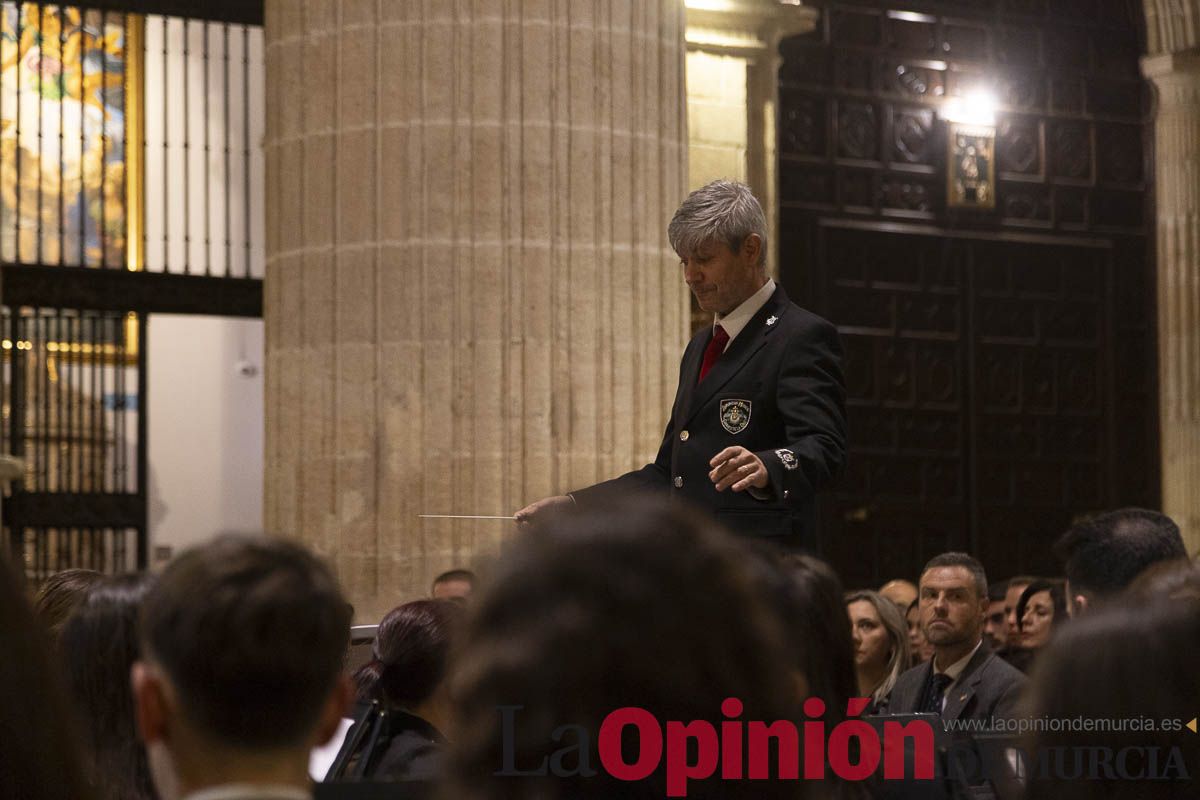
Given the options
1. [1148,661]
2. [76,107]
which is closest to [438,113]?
[1148,661]

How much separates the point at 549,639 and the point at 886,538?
11374 mm

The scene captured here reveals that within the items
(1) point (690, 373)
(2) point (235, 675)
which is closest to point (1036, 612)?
(1) point (690, 373)

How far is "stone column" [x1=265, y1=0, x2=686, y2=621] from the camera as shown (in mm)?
7781

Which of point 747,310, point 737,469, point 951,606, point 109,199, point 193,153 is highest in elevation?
point 193,153

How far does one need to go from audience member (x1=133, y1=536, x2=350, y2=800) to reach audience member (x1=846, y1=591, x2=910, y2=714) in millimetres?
5322

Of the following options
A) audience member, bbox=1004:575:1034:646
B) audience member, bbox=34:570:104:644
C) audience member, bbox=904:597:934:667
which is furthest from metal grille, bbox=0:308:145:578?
audience member, bbox=34:570:104:644

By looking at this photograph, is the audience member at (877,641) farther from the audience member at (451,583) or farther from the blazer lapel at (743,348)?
the blazer lapel at (743,348)

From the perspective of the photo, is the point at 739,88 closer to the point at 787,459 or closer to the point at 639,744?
the point at 787,459

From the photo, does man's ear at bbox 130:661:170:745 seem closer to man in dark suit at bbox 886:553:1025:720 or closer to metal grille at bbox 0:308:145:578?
man in dark suit at bbox 886:553:1025:720

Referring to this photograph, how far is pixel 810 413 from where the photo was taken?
4.34 m

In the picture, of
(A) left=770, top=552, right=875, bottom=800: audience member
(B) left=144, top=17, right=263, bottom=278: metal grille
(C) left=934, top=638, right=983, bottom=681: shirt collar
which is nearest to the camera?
(A) left=770, top=552, right=875, bottom=800: audience member

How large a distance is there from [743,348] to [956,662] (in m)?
2.79

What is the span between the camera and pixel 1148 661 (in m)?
1.86

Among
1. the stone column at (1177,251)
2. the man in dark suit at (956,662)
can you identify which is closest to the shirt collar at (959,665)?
the man in dark suit at (956,662)
